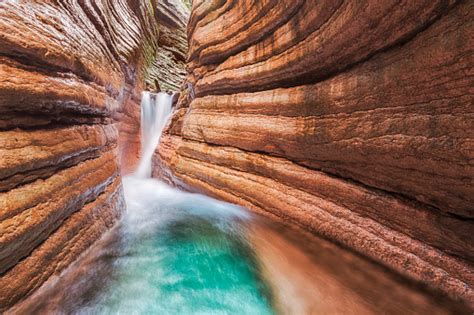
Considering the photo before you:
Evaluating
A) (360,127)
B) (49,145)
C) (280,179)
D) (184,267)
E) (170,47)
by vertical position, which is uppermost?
(170,47)

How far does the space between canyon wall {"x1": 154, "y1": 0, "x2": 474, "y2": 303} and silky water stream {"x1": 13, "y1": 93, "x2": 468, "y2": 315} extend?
13.1 inches

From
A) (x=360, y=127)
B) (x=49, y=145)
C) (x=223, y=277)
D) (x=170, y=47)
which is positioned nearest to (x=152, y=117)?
(x=170, y=47)

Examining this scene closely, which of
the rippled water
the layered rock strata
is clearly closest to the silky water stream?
the rippled water

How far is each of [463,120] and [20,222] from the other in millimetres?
3864

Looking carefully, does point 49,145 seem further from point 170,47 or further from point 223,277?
point 170,47

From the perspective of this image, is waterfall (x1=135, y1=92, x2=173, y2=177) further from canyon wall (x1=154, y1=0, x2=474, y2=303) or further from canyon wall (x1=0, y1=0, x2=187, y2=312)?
canyon wall (x1=0, y1=0, x2=187, y2=312)

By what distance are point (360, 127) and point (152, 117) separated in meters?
9.00

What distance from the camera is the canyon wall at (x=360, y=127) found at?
1876mm

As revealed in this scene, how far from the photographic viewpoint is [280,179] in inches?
143

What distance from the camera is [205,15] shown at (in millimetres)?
5523

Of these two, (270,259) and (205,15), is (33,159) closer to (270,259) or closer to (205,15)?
(270,259)

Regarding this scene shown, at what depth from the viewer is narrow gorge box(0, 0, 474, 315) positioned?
184 centimetres

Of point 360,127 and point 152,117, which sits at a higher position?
point 360,127

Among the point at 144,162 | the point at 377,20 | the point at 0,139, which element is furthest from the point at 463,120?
the point at 144,162
